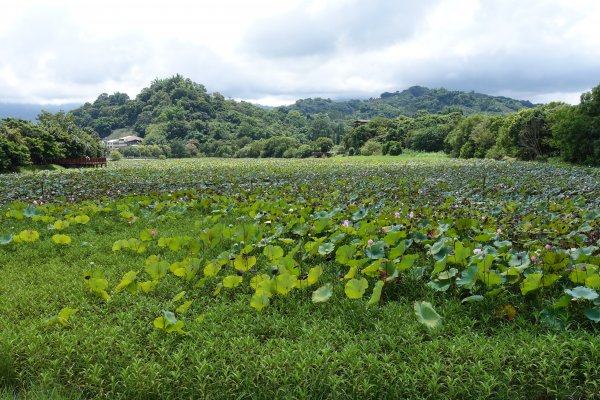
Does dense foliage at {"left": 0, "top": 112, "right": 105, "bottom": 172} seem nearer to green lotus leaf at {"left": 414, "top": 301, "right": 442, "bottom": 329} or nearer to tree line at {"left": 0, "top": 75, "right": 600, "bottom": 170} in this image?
tree line at {"left": 0, "top": 75, "right": 600, "bottom": 170}

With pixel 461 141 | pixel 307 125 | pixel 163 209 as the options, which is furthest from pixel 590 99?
pixel 307 125

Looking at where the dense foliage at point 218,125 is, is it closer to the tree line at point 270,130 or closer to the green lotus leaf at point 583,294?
the tree line at point 270,130

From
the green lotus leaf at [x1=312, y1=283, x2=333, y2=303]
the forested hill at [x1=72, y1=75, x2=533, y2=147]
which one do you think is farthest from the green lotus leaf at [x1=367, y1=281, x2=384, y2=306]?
the forested hill at [x1=72, y1=75, x2=533, y2=147]

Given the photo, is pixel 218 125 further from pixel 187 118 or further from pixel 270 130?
pixel 270 130

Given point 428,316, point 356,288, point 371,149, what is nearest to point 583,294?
point 428,316

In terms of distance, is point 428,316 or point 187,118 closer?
point 428,316

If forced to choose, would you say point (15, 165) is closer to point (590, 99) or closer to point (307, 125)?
point (590, 99)

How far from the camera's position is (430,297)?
12.2 ft

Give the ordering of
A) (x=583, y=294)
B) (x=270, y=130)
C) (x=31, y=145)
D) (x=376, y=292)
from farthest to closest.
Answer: (x=270, y=130), (x=31, y=145), (x=376, y=292), (x=583, y=294)

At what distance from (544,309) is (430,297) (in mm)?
882

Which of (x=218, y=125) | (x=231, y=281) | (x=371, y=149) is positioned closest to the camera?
(x=231, y=281)

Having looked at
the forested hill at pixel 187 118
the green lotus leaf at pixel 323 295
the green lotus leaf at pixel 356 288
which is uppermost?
the forested hill at pixel 187 118

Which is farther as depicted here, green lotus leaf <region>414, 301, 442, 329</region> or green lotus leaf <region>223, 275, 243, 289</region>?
green lotus leaf <region>223, 275, 243, 289</region>

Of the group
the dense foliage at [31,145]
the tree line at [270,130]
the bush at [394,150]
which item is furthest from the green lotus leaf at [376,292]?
the bush at [394,150]
